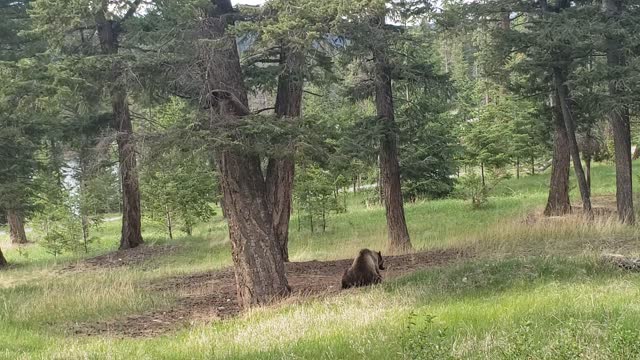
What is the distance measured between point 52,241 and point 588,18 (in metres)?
18.9

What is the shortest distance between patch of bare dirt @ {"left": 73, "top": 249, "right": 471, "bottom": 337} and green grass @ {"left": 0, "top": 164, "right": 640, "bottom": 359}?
0.41 meters

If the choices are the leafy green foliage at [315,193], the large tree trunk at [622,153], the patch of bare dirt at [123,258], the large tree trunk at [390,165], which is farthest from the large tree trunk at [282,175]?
the large tree trunk at [622,153]

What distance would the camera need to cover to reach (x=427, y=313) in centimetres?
554

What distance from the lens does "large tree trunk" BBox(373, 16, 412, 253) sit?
41.9ft

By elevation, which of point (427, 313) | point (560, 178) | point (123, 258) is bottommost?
point (123, 258)

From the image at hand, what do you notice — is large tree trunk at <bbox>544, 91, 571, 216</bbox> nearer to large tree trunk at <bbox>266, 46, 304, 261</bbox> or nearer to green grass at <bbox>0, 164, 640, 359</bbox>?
green grass at <bbox>0, 164, 640, 359</bbox>

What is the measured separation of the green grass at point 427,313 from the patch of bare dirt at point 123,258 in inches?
83.9

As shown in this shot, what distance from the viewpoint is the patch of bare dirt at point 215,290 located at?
7750 mm

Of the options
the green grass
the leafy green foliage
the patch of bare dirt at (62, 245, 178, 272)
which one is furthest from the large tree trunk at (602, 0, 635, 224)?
the patch of bare dirt at (62, 245, 178, 272)

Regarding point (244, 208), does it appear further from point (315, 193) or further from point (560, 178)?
point (560, 178)

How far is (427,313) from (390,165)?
785cm

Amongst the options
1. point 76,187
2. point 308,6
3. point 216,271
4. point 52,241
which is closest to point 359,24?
point 308,6

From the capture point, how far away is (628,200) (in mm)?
13875

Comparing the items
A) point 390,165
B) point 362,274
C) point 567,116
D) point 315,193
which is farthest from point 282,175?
point 315,193
